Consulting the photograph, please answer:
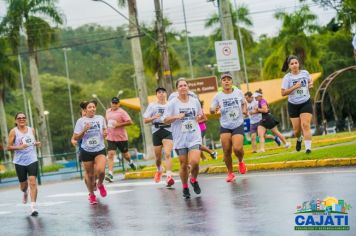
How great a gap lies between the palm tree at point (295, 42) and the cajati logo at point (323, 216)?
55148 millimetres

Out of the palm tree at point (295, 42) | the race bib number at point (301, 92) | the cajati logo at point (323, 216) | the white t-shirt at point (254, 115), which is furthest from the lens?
the palm tree at point (295, 42)

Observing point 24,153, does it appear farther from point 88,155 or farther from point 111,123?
point 111,123

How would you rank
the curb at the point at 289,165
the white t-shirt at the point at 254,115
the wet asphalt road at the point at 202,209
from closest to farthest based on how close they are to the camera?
the wet asphalt road at the point at 202,209, the curb at the point at 289,165, the white t-shirt at the point at 254,115

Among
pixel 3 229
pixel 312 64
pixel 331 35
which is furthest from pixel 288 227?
pixel 331 35

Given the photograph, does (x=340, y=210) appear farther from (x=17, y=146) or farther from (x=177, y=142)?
(x=17, y=146)

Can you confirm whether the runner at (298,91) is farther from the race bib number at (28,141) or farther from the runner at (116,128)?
the race bib number at (28,141)

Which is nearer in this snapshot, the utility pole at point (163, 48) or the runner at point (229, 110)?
the runner at point (229, 110)

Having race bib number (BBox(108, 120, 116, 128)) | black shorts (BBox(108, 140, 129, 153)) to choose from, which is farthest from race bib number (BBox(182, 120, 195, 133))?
black shorts (BBox(108, 140, 129, 153))

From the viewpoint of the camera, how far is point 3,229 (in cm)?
1096

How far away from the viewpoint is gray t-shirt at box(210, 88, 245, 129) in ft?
41.8

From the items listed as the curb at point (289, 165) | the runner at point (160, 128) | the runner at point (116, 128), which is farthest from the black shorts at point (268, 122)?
the runner at point (160, 128)

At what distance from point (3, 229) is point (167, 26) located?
4741 cm

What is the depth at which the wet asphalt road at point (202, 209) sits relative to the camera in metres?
8.63

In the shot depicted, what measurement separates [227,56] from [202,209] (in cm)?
1138
